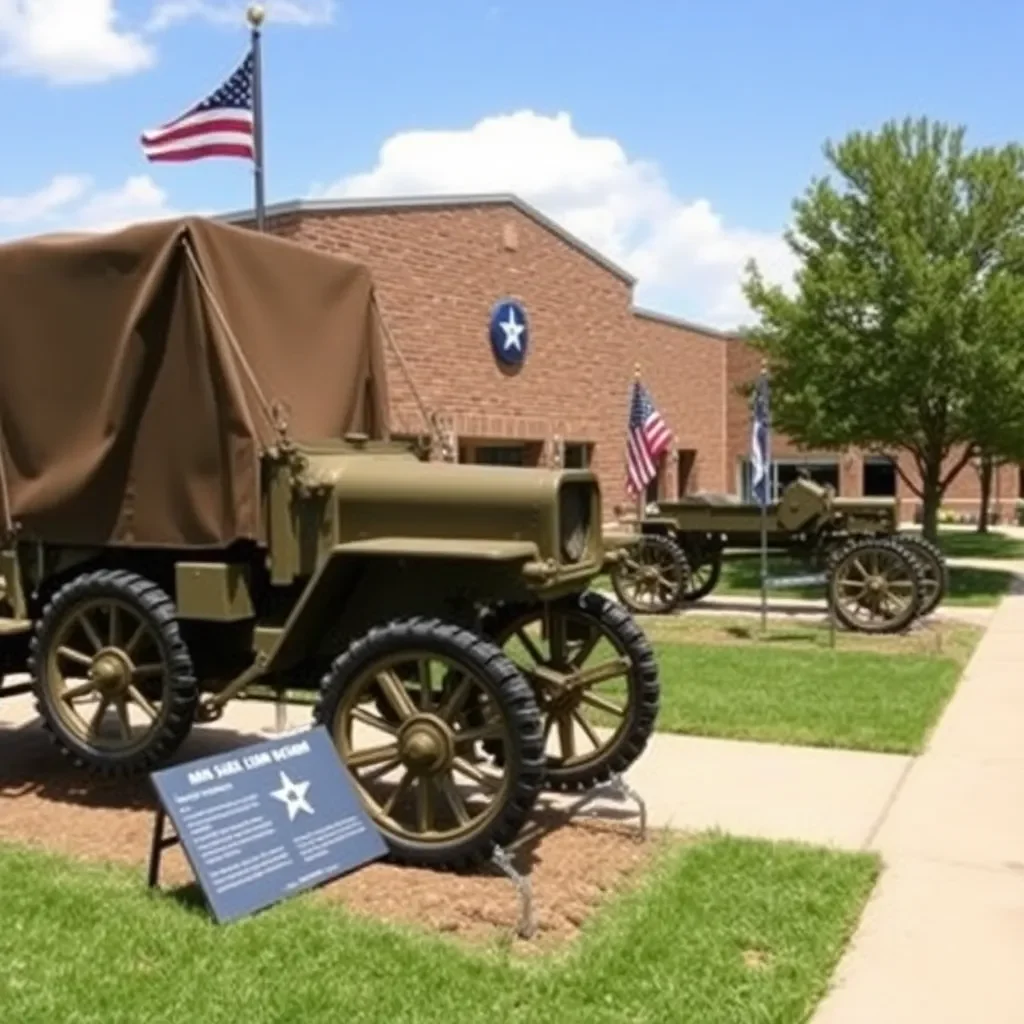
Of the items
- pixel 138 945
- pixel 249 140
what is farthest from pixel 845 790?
pixel 249 140

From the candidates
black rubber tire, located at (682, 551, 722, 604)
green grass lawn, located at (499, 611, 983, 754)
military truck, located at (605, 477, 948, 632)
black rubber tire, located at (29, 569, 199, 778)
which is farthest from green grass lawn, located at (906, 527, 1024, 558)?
black rubber tire, located at (29, 569, 199, 778)

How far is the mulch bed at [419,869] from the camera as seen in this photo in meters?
4.81

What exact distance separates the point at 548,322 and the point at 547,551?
16802mm

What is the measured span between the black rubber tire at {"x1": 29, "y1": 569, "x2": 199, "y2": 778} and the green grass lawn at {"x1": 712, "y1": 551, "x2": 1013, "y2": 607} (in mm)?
10944

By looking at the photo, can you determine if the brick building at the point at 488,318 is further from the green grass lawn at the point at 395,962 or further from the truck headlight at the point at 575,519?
the green grass lawn at the point at 395,962

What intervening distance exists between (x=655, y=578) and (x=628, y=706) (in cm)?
918

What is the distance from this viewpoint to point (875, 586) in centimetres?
1375

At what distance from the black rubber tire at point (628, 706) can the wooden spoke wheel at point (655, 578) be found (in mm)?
8877

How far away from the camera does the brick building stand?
690 inches

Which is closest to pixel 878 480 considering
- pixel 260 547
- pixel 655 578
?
pixel 655 578

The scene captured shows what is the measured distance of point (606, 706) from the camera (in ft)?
21.3

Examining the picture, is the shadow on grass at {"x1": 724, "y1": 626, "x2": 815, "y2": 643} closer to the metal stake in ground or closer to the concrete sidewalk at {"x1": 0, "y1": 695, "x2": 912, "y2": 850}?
the metal stake in ground

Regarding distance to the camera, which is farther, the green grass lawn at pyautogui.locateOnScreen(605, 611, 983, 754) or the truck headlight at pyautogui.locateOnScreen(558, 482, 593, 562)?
the green grass lawn at pyautogui.locateOnScreen(605, 611, 983, 754)

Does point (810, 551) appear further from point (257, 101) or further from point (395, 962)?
point (395, 962)
